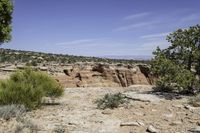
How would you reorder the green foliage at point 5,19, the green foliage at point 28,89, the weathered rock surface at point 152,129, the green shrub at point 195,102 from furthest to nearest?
the green foliage at point 5,19
the green shrub at point 195,102
the green foliage at point 28,89
the weathered rock surface at point 152,129

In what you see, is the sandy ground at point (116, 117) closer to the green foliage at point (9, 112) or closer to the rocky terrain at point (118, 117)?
the rocky terrain at point (118, 117)

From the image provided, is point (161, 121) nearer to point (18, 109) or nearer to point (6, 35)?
point (18, 109)

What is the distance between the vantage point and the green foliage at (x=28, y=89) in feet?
37.0

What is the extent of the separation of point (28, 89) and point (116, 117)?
334 cm

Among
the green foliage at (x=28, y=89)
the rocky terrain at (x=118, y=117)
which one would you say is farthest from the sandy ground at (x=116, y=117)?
the green foliage at (x=28, y=89)

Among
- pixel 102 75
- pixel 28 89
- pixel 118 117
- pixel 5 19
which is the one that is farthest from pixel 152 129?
pixel 102 75

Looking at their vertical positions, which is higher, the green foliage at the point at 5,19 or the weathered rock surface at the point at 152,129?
the green foliage at the point at 5,19

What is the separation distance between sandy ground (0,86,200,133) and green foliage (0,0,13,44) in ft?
17.1

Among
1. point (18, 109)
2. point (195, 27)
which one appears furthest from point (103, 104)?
point (195, 27)

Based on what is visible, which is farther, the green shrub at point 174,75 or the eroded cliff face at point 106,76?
the eroded cliff face at point 106,76

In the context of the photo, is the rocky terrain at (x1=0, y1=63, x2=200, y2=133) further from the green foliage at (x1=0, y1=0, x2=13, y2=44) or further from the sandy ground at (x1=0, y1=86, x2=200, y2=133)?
the green foliage at (x1=0, y1=0, x2=13, y2=44)

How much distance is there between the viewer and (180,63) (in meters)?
15.3

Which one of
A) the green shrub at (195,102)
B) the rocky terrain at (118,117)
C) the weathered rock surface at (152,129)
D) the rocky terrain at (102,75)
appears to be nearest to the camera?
the weathered rock surface at (152,129)

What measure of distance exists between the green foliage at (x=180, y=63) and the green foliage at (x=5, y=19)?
23.2ft
